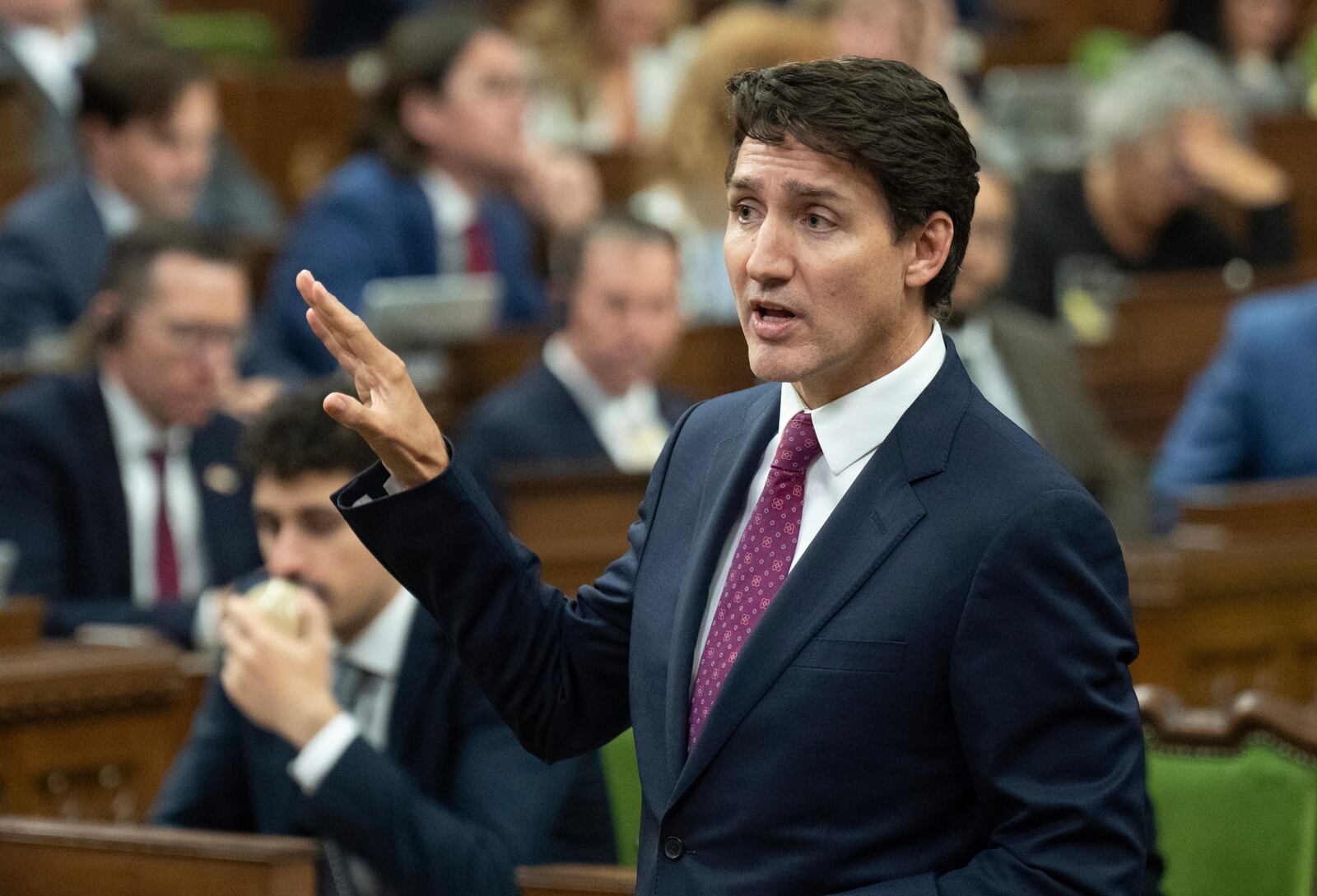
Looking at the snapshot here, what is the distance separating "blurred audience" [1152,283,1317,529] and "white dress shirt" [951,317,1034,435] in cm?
35

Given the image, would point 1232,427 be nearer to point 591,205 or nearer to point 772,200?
point 591,205

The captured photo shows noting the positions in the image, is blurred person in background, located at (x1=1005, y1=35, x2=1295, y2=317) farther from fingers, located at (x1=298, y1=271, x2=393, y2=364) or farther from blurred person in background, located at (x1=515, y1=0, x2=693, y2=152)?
fingers, located at (x1=298, y1=271, x2=393, y2=364)

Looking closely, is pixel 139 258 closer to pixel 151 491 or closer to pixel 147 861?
pixel 151 491

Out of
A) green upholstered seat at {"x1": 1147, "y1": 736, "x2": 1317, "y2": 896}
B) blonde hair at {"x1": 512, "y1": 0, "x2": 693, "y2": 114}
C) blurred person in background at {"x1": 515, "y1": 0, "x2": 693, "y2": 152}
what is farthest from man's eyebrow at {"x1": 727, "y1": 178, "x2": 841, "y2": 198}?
blonde hair at {"x1": 512, "y1": 0, "x2": 693, "y2": 114}

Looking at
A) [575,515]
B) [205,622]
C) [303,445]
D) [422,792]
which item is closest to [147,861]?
[422,792]

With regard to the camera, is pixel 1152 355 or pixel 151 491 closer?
pixel 151 491

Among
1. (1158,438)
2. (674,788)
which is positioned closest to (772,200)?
(674,788)

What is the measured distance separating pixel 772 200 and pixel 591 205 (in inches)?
145

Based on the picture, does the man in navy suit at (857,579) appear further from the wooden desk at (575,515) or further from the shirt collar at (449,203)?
the shirt collar at (449,203)

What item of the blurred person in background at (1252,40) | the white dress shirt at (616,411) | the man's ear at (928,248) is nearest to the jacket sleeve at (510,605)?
the man's ear at (928,248)

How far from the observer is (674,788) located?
4.02ft

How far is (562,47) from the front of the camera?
18.2 feet

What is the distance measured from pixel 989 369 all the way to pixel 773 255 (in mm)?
2657

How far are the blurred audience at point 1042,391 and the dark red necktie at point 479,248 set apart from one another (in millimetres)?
1094
